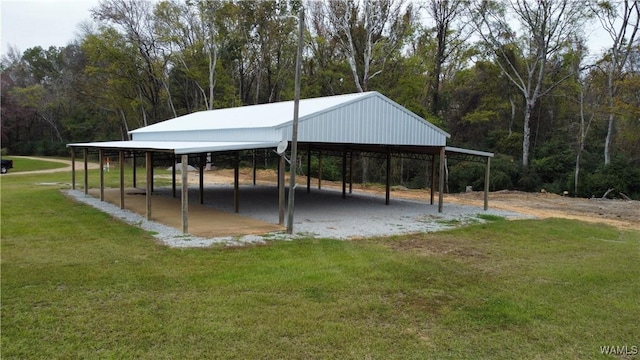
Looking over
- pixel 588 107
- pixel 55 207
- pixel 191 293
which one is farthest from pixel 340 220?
pixel 588 107

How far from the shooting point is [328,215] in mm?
14375

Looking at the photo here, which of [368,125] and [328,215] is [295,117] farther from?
[328,215]

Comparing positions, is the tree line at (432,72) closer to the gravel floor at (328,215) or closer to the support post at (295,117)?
the gravel floor at (328,215)

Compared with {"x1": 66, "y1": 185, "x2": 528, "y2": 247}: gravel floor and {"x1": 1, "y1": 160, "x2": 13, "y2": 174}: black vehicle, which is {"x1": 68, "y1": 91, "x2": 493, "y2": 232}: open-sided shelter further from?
{"x1": 1, "y1": 160, "x2": 13, "y2": 174}: black vehicle

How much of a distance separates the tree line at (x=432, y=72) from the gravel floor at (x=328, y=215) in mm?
11525

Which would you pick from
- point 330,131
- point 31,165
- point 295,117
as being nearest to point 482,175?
point 330,131

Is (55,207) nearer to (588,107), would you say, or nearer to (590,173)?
(590,173)

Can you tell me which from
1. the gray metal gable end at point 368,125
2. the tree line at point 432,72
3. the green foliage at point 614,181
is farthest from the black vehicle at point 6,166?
the green foliage at point 614,181

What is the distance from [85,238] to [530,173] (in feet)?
87.4

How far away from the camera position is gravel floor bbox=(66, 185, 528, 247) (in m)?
10.5

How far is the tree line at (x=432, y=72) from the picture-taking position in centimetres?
2814

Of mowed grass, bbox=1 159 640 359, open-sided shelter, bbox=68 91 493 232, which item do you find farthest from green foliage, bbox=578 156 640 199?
mowed grass, bbox=1 159 640 359

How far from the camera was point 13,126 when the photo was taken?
5181 centimetres

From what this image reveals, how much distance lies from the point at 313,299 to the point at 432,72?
1165 inches
